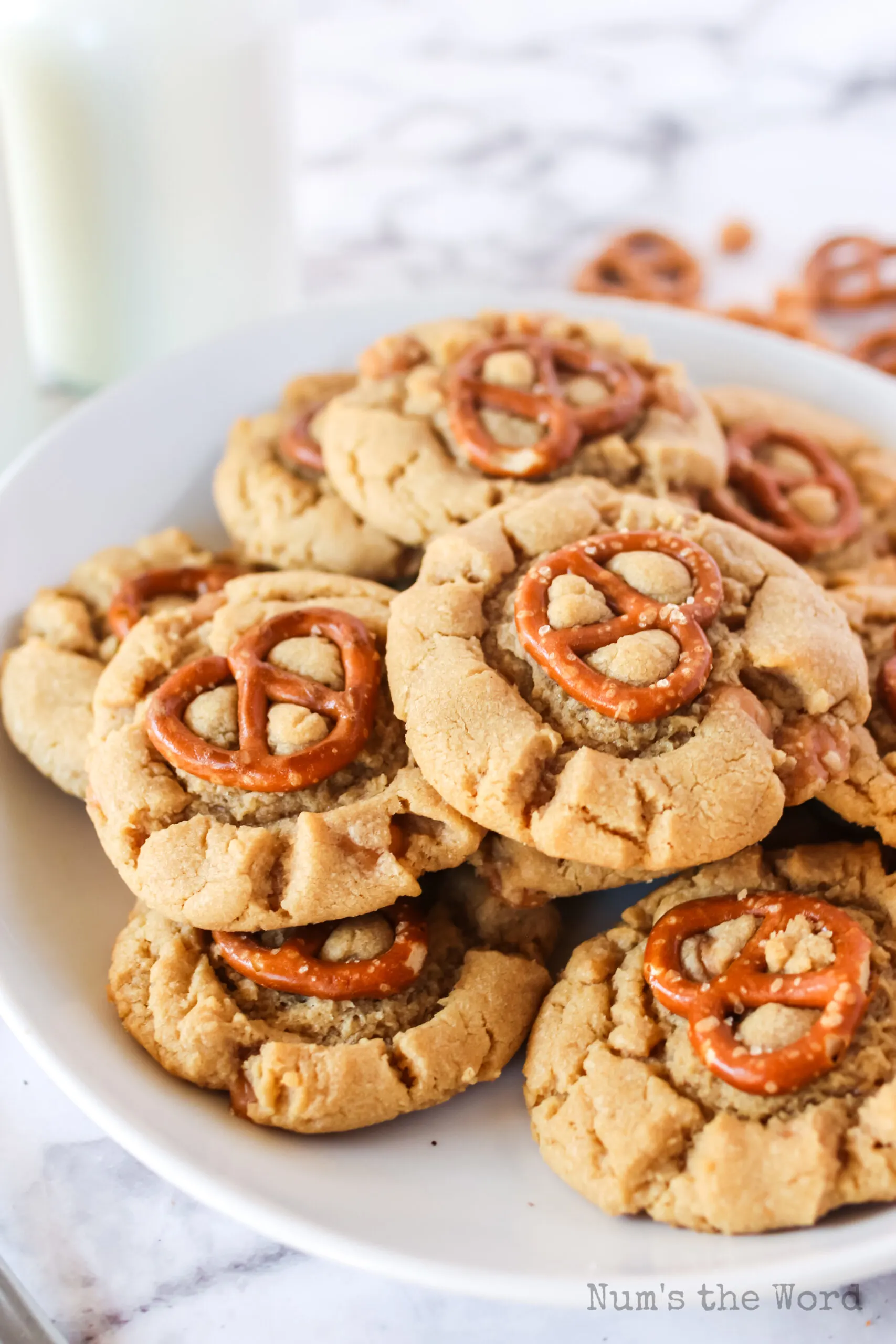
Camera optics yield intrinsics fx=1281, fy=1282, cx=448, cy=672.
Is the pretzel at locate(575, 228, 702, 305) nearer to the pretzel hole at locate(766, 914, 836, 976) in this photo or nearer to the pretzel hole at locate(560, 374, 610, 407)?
the pretzel hole at locate(560, 374, 610, 407)

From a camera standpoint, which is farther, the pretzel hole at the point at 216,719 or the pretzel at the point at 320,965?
the pretzel hole at the point at 216,719

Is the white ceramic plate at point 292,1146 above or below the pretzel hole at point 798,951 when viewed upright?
below

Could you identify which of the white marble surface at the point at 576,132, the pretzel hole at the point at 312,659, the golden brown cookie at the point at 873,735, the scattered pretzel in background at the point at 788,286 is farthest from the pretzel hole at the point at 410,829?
the white marble surface at the point at 576,132

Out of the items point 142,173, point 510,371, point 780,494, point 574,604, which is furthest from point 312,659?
point 142,173

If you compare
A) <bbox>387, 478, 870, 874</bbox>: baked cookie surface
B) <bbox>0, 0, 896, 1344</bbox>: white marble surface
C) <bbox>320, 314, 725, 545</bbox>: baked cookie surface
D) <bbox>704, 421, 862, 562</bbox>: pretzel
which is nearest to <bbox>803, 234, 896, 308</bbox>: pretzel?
→ <bbox>0, 0, 896, 1344</bbox>: white marble surface

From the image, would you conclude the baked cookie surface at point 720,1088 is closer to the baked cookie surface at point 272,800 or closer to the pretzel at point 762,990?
the pretzel at point 762,990

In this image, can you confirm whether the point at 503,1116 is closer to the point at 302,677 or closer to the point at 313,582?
the point at 302,677

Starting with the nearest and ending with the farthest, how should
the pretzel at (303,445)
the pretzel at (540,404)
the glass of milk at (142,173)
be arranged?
the pretzel at (540,404), the pretzel at (303,445), the glass of milk at (142,173)
